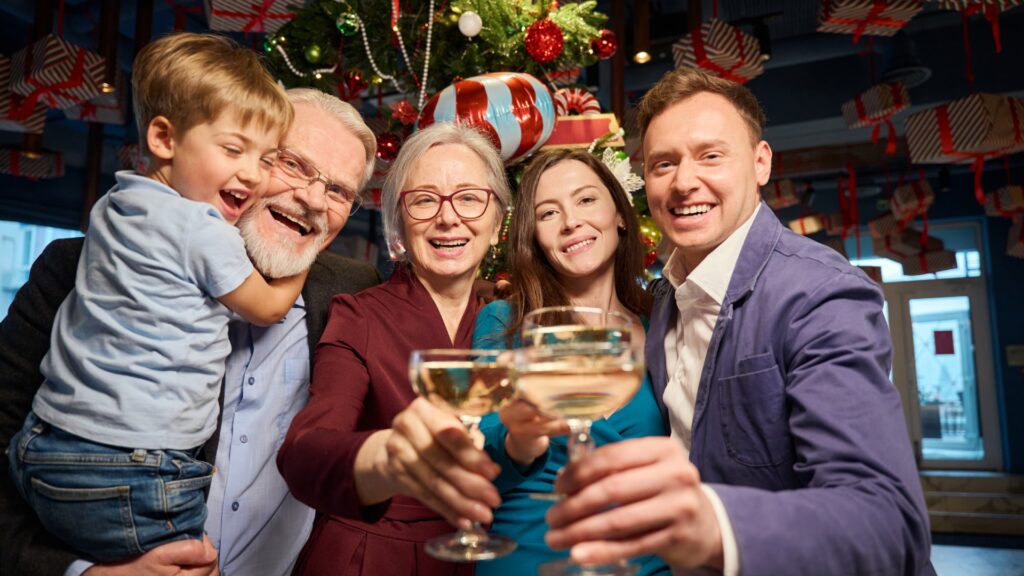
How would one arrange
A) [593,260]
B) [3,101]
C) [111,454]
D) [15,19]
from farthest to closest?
[15,19]
[3,101]
[593,260]
[111,454]

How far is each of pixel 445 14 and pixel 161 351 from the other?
5.63 feet

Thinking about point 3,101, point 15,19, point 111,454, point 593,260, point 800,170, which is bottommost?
point 111,454

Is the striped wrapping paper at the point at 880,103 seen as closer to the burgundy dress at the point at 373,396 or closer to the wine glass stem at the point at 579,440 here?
the burgundy dress at the point at 373,396

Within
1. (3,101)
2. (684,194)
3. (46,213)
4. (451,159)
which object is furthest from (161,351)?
(46,213)

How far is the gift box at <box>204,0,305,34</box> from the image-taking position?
2.95m

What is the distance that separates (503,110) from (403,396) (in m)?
1.00

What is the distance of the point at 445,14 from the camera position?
8.48ft

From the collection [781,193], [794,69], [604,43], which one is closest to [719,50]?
[604,43]

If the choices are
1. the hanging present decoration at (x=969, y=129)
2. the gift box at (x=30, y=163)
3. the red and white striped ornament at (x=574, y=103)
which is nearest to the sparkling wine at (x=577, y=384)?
the red and white striped ornament at (x=574, y=103)

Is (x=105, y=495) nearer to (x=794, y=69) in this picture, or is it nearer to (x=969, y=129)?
(x=969, y=129)

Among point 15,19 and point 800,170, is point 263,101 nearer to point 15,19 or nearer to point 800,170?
point 15,19

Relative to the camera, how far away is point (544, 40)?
2.40 metres

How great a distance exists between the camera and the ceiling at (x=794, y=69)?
5.90 m

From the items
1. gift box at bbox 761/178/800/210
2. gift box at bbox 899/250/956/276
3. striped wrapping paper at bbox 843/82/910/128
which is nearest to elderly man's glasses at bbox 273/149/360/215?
striped wrapping paper at bbox 843/82/910/128
